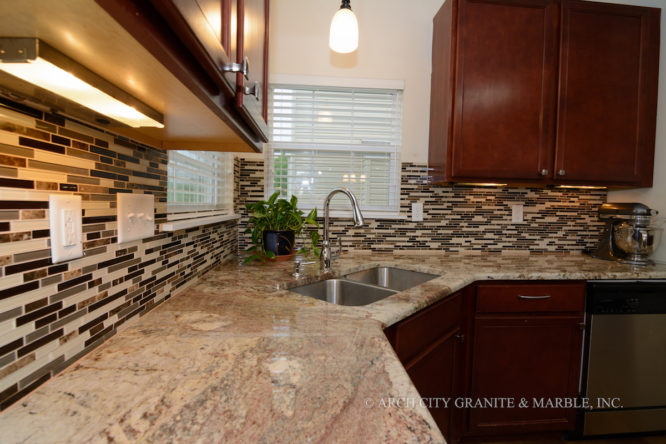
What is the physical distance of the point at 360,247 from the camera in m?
1.98

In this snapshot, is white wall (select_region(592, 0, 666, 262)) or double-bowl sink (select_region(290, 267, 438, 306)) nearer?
double-bowl sink (select_region(290, 267, 438, 306))

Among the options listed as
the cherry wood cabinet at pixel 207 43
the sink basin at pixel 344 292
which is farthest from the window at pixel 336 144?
the cherry wood cabinet at pixel 207 43

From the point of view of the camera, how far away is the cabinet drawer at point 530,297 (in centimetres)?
149

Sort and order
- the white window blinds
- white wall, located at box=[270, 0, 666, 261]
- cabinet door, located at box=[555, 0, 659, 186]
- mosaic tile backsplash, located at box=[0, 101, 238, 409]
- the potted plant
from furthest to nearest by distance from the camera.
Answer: white wall, located at box=[270, 0, 666, 261] → cabinet door, located at box=[555, 0, 659, 186] → the potted plant → the white window blinds → mosaic tile backsplash, located at box=[0, 101, 238, 409]

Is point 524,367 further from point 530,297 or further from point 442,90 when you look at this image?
point 442,90

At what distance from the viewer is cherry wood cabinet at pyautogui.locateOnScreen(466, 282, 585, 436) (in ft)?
4.94

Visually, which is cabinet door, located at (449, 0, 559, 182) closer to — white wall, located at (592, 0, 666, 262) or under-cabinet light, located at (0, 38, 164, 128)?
white wall, located at (592, 0, 666, 262)

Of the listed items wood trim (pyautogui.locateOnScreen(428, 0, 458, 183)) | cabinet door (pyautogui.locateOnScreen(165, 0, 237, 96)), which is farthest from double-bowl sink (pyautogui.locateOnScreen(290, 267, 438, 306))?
cabinet door (pyautogui.locateOnScreen(165, 0, 237, 96))

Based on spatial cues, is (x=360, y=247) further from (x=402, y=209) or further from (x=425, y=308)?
(x=425, y=308)

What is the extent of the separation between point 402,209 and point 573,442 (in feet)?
5.00

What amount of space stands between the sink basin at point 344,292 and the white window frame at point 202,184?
0.54 m

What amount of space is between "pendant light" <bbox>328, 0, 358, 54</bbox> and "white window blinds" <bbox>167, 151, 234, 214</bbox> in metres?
0.81

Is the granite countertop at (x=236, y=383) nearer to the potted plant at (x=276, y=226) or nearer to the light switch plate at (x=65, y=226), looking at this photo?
the light switch plate at (x=65, y=226)

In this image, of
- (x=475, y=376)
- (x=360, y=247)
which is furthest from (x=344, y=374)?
(x=360, y=247)
